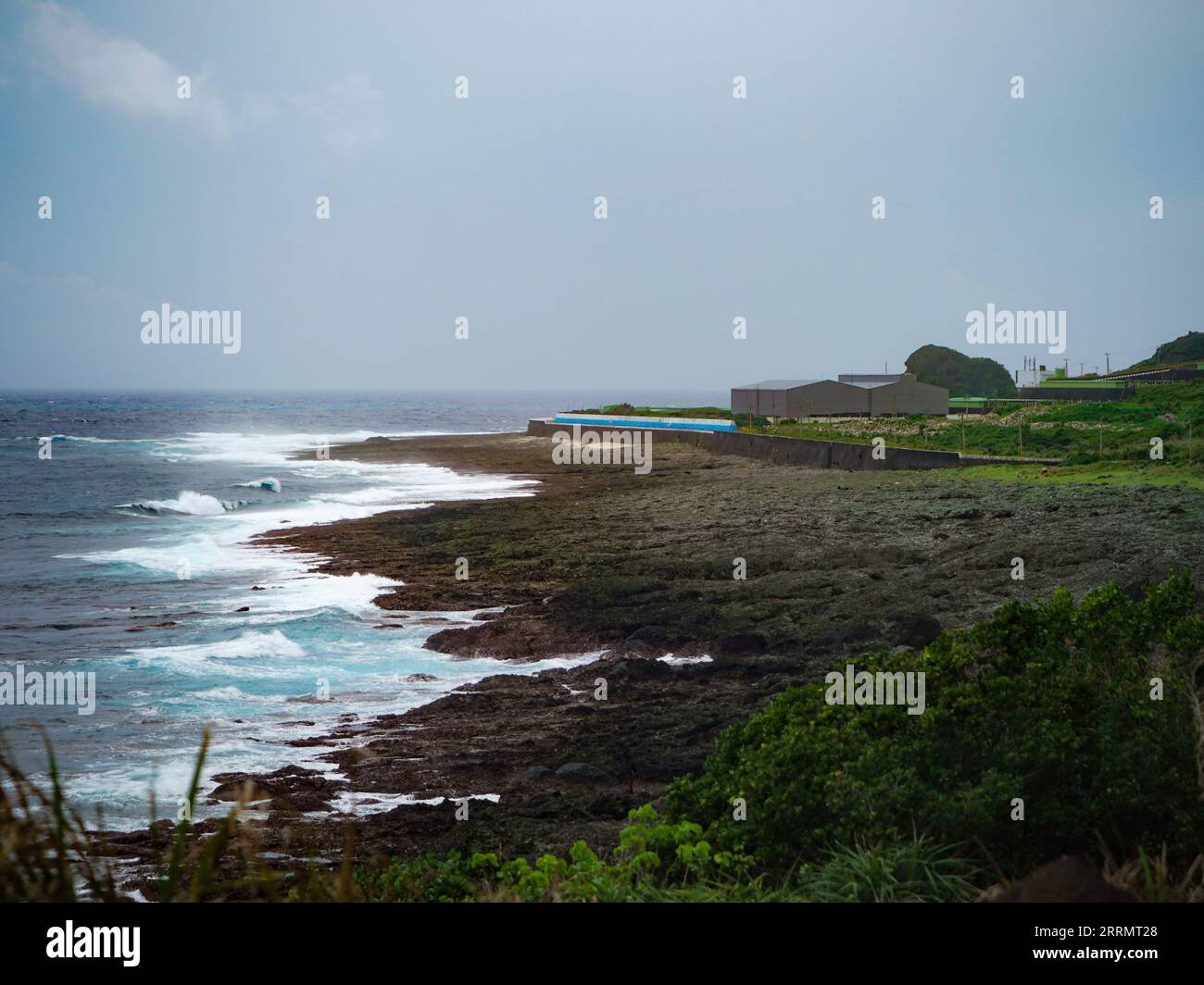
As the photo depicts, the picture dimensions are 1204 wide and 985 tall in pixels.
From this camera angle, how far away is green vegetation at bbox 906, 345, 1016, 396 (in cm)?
9156

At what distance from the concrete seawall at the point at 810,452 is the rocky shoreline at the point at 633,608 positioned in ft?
9.58

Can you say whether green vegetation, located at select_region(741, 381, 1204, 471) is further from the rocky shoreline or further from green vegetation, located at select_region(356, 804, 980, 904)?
green vegetation, located at select_region(356, 804, 980, 904)

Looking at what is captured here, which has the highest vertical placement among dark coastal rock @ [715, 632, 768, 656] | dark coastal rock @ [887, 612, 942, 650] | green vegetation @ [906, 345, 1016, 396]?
green vegetation @ [906, 345, 1016, 396]

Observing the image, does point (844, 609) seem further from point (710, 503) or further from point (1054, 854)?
point (710, 503)

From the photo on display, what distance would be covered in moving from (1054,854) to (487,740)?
7093 millimetres

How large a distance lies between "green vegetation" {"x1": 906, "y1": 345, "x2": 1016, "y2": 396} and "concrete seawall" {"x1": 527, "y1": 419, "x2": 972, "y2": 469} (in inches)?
1626

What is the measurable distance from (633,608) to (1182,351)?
74.3 metres

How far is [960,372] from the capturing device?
94812 millimetres

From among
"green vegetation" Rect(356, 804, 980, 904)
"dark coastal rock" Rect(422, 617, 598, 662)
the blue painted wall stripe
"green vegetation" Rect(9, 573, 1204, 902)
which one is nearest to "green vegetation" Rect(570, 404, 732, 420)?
the blue painted wall stripe

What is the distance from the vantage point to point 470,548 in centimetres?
2569

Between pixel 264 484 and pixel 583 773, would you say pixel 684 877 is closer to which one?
pixel 583 773

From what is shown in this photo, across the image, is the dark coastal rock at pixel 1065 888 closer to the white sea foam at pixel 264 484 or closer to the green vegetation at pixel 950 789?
the green vegetation at pixel 950 789
